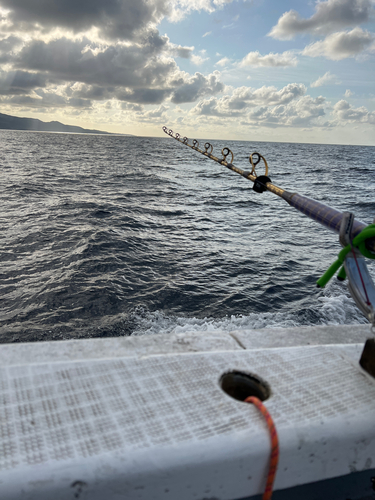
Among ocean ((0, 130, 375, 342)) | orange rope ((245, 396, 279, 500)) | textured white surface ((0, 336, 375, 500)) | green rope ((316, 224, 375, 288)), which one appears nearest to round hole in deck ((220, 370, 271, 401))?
textured white surface ((0, 336, 375, 500))

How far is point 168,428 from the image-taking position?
124 cm

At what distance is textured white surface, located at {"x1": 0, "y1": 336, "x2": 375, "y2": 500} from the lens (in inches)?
43.0

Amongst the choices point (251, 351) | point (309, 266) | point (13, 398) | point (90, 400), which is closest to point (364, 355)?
point (251, 351)

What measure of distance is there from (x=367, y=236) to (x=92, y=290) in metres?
5.27

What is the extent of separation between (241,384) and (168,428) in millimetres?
484

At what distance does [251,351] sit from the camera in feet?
5.77

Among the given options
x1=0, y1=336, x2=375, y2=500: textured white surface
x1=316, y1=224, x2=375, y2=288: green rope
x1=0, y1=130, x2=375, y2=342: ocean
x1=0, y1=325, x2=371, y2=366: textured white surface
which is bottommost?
x1=0, y1=130, x2=375, y2=342: ocean

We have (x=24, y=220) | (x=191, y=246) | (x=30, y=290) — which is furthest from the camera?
(x=24, y=220)

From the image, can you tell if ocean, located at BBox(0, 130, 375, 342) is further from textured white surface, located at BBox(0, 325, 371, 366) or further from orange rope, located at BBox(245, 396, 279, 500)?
orange rope, located at BBox(245, 396, 279, 500)

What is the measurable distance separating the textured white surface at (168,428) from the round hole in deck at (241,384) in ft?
0.10

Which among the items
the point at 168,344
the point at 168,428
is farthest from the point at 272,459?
the point at 168,344

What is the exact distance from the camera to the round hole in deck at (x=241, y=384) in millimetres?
1554

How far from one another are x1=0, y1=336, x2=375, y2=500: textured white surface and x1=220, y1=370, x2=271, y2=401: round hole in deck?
3cm

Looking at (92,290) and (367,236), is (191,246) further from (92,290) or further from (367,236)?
(367,236)
